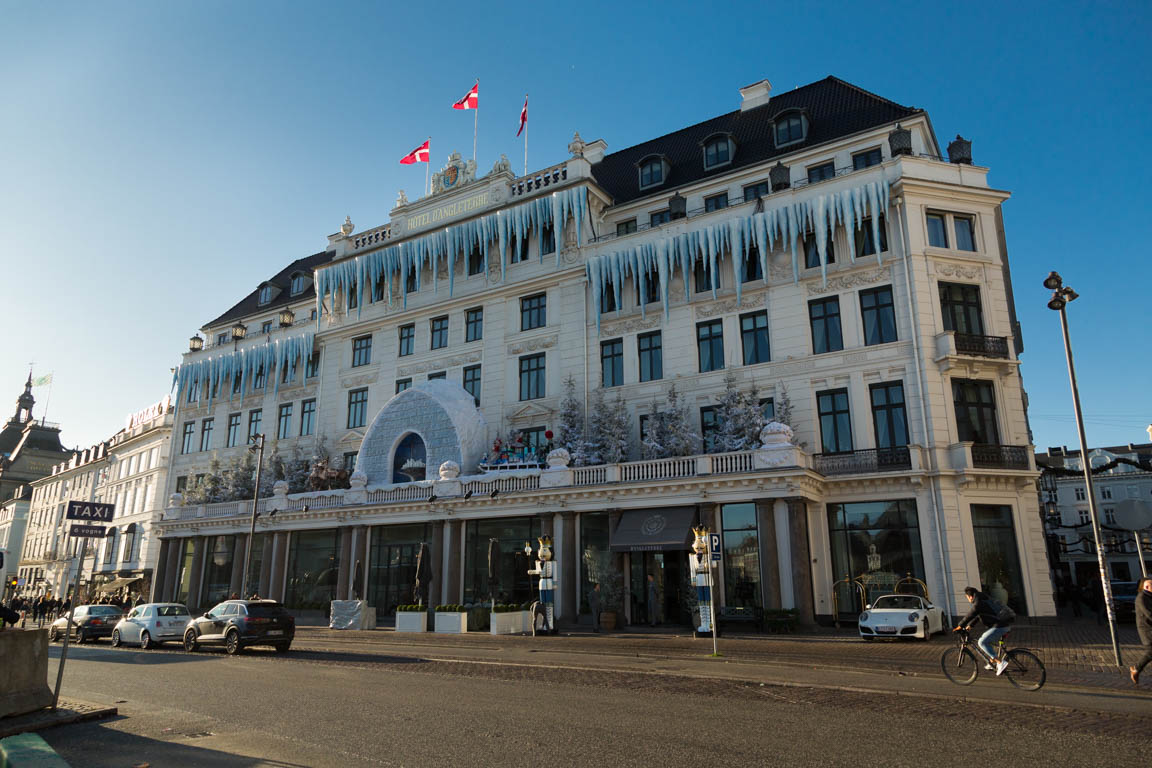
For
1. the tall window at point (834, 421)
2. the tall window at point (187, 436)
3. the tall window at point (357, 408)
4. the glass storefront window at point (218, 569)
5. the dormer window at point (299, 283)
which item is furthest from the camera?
the tall window at point (187, 436)

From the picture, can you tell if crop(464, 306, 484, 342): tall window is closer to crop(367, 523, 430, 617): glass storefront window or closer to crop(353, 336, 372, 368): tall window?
crop(353, 336, 372, 368): tall window

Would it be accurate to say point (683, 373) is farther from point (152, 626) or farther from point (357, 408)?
point (152, 626)

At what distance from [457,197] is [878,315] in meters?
23.8

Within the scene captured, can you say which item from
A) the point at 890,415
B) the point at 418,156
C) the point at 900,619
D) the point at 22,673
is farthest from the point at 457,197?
the point at 22,673

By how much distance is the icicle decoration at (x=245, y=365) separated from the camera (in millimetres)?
47625

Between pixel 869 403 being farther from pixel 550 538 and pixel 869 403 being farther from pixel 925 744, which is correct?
pixel 925 744

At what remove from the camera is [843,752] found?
8.37 m

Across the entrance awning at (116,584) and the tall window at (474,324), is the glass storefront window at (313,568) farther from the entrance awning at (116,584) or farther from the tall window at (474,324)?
the entrance awning at (116,584)

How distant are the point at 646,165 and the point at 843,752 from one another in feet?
115

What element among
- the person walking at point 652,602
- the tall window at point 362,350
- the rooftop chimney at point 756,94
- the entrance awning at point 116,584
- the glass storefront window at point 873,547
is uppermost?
the rooftop chimney at point 756,94

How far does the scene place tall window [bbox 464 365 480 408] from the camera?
39.7 m

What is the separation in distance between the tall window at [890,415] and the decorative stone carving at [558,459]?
12.2 metres

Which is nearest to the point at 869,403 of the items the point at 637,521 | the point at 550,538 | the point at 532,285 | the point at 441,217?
the point at 637,521

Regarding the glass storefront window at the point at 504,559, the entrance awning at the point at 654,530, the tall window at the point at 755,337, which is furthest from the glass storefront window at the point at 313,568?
the tall window at the point at 755,337
